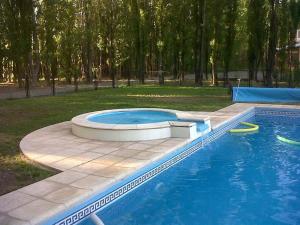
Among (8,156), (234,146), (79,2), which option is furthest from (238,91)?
(79,2)

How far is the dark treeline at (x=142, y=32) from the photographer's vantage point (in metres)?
17.8

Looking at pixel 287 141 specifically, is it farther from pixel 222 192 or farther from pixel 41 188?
pixel 41 188

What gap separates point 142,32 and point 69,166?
18356 millimetres

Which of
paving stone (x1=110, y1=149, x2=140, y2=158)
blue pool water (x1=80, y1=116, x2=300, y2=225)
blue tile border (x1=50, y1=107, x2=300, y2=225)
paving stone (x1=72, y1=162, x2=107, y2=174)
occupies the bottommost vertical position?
blue pool water (x1=80, y1=116, x2=300, y2=225)

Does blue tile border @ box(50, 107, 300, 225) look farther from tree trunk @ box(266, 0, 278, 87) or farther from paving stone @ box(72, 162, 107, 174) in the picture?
tree trunk @ box(266, 0, 278, 87)

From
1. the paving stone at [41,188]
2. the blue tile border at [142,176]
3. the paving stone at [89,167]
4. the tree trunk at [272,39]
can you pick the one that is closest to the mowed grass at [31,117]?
the paving stone at [41,188]

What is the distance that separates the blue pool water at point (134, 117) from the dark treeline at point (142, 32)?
952cm

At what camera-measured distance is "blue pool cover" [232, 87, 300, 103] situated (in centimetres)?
1310

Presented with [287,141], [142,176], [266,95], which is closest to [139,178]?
[142,176]

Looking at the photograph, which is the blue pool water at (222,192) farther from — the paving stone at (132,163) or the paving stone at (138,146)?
the paving stone at (138,146)

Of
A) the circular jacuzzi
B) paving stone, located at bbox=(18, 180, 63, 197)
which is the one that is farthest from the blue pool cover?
paving stone, located at bbox=(18, 180, 63, 197)

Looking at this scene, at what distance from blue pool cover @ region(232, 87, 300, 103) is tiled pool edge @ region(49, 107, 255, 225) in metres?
4.98

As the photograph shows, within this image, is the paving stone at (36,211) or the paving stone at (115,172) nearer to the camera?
the paving stone at (36,211)

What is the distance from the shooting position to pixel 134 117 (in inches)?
364
